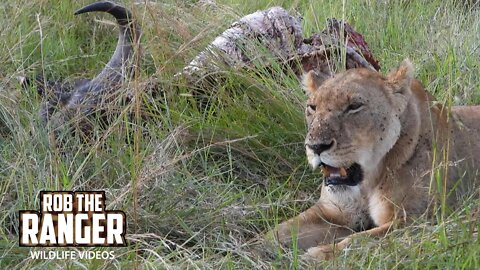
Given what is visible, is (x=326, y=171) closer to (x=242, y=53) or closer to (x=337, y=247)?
(x=337, y=247)

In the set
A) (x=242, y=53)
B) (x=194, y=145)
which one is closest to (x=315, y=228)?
(x=194, y=145)

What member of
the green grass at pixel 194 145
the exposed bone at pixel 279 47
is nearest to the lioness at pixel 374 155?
the green grass at pixel 194 145

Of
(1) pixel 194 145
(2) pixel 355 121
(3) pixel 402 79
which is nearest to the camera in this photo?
(2) pixel 355 121

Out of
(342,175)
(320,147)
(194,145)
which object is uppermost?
(320,147)

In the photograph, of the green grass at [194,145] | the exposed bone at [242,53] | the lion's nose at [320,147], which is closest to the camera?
the green grass at [194,145]

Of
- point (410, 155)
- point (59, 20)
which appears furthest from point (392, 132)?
A: point (59, 20)

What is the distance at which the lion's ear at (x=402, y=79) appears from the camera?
11.0 feet

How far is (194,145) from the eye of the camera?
3.89 metres

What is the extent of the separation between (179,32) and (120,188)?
119cm

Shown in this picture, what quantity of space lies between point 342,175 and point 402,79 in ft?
1.29

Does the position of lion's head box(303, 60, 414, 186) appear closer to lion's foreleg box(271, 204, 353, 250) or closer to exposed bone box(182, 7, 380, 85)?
lion's foreleg box(271, 204, 353, 250)

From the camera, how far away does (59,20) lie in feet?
17.4

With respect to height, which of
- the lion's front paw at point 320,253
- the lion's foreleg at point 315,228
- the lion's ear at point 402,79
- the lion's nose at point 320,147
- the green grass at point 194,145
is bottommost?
the lion's foreleg at point 315,228

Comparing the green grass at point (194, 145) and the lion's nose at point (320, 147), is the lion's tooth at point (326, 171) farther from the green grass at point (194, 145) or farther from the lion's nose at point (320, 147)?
the green grass at point (194, 145)
